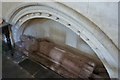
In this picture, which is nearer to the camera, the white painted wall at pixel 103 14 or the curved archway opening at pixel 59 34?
the white painted wall at pixel 103 14

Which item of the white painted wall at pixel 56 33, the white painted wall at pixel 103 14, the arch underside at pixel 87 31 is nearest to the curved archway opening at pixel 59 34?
the white painted wall at pixel 56 33

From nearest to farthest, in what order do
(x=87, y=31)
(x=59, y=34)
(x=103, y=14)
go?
(x=103, y=14) < (x=87, y=31) < (x=59, y=34)

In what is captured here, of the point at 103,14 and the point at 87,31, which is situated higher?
the point at 103,14

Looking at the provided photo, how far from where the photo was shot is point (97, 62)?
201cm

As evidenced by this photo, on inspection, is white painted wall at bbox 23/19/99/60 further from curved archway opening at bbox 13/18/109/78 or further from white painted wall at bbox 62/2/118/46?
white painted wall at bbox 62/2/118/46

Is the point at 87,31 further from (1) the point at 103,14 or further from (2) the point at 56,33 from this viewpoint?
(2) the point at 56,33

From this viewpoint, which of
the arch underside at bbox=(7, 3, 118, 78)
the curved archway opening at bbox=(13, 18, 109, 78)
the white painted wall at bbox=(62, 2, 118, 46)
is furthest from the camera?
the curved archway opening at bbox=(13, 18, 109, 78)

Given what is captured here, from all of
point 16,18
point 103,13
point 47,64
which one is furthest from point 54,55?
point 103,13

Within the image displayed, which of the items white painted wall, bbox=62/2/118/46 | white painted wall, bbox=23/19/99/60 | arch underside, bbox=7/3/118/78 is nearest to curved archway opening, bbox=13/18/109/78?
white painted wall, bbox=23/19/99/60

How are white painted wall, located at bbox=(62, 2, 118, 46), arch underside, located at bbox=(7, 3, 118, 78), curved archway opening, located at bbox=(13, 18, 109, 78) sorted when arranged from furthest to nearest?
curved archway opening, located at bbox=(13, 18, 109, 78)
arch underside, located at bbox=(7, 3, 118, 78)
white painted wall, located at bbox=(62, 2, 118, 46)

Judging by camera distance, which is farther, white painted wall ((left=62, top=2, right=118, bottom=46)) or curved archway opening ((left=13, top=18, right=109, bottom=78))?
curved archway opening ((left=13, top=18, right=109, bottom=78))

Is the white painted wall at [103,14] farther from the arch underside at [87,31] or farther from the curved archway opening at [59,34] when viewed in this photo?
the curved archway opening at [59,34]

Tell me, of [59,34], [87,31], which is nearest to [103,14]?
[87,31]

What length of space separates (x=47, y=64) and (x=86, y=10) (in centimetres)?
87
